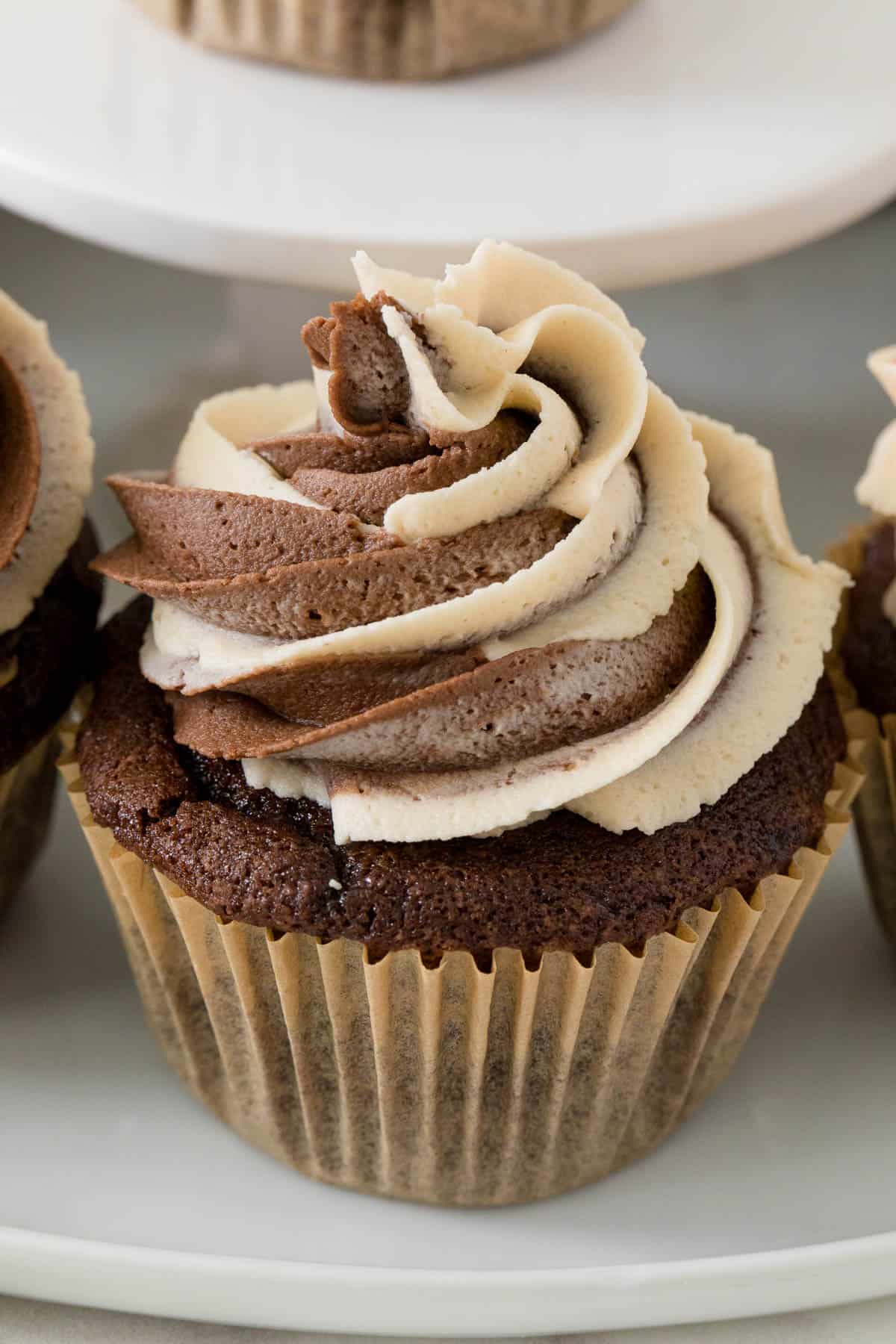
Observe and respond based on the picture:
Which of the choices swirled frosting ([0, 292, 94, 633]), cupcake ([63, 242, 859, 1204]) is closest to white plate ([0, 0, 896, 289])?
swirled frosting ([0, 292, 94, 633])

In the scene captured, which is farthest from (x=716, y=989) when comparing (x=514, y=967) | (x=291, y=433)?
(x=291, y=433)

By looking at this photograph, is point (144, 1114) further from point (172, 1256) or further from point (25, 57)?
point (25, 57)

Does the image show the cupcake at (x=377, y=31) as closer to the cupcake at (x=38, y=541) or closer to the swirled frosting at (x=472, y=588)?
the cupcake at (x=38, y=541)

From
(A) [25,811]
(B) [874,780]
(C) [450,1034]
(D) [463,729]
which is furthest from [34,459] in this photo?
(B) [874,780]

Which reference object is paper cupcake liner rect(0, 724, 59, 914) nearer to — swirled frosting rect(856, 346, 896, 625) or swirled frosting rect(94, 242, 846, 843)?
swirled frosting rect(94, 242, 846, 843)

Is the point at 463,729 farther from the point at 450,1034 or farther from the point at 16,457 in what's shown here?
the point at 16,457
